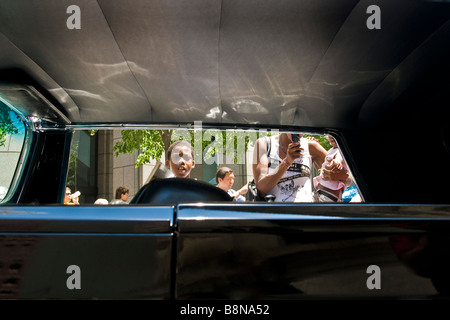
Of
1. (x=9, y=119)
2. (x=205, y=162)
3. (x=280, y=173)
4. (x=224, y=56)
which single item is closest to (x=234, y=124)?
(x=280, y=173)

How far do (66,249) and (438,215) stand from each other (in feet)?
2.48

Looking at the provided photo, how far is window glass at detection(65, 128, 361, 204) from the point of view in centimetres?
367

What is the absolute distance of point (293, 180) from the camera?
377 centimetres

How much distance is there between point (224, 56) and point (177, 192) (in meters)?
0.81

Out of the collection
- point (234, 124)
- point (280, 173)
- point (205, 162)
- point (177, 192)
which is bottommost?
point (177, 192)

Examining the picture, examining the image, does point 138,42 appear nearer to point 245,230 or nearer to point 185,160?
point 245,230

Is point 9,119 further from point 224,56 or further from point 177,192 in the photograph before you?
point 177,192

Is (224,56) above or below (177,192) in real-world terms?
above

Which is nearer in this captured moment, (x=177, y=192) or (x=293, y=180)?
(x=177, y=192)

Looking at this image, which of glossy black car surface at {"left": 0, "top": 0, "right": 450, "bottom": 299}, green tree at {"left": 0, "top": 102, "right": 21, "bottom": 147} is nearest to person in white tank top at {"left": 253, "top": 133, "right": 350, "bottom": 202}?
glossy black car surface at {"left": 0, "top": 0, "right": 450, "bottom": 299}

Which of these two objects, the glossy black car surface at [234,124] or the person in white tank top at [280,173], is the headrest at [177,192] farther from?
the person in white tank top at [280,173]

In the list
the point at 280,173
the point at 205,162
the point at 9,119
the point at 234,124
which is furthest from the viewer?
the point at 205,162

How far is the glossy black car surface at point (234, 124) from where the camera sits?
3.05 feet

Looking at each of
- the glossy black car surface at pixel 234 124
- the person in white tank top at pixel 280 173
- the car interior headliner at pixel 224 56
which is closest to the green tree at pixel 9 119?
the glossy black car surface at pixel 234 124
